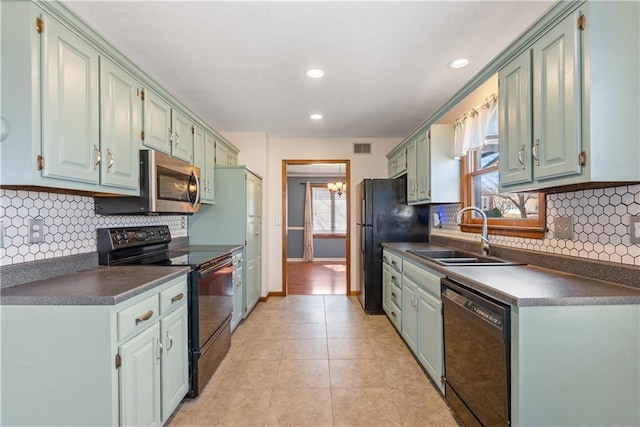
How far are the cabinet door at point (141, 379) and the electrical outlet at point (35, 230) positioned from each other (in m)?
0.77

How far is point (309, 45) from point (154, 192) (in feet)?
4.81

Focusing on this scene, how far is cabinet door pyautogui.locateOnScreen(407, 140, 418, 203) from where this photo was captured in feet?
11.3

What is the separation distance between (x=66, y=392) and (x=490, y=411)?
188 centimetres

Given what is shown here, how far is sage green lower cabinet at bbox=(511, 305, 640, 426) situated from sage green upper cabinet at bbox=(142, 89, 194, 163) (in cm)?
243

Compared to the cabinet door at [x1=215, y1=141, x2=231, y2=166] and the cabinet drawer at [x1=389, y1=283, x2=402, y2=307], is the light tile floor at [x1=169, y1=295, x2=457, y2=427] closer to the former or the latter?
the cabinet drawer at [x1=389, y1=283, x2=402, y2=307]

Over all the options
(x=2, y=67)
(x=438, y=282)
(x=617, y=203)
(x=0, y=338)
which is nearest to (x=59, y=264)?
(x=0, y=338)

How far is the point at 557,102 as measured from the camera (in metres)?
1.45

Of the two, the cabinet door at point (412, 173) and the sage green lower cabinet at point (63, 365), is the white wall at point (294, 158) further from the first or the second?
the sage green lower cabinet at point (63, 365)

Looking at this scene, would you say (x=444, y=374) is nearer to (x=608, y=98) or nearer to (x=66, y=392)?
(x=608, y=98)

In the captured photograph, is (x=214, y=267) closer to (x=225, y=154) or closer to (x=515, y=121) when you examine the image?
(x=225, y=154)

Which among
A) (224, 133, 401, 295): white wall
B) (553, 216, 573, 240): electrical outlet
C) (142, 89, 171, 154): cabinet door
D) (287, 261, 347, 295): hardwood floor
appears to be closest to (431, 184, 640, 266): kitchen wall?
(553, 216, 573, 240): electrical outlet

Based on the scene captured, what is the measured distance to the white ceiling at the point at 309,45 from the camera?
1789mm

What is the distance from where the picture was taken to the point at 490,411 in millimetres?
1485

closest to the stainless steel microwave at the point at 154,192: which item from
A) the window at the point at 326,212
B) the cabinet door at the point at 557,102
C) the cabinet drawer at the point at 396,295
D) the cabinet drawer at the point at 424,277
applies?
the cabinet drawer at the point at 424,277
